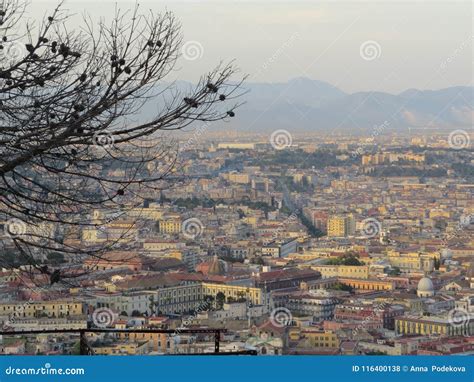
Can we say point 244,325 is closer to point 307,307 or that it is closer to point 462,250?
point 307,307

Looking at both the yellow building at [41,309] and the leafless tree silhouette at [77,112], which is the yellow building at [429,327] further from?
the leafless tree silhouette at [77,112]

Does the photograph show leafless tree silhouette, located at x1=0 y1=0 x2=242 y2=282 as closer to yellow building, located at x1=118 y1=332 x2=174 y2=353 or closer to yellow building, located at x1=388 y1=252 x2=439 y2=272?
yellow building, located at x1=118 y1=332 x2=174 y2=353

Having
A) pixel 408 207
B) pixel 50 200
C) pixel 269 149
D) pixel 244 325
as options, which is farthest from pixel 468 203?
pixel 50 200

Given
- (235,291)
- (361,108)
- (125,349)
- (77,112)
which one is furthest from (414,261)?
(77,112)

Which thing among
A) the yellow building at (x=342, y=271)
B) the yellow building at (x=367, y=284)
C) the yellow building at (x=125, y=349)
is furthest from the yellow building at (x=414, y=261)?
the yellow building at (x=125, y=349)

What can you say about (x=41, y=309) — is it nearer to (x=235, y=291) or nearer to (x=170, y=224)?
(x=235, y=291)

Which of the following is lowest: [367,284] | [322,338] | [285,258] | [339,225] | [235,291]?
[322,338]
